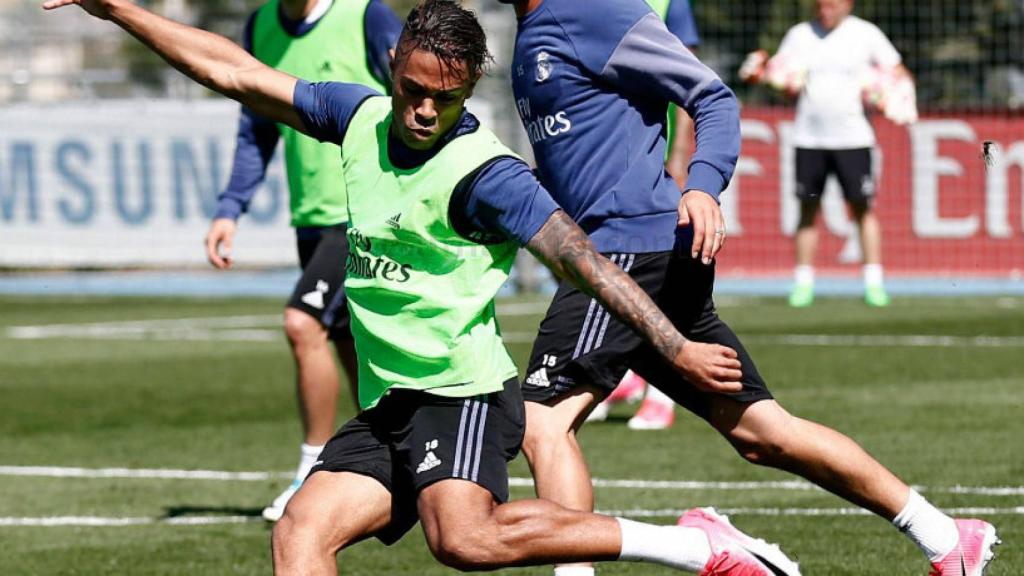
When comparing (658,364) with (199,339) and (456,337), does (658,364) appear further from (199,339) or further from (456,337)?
(199,339)

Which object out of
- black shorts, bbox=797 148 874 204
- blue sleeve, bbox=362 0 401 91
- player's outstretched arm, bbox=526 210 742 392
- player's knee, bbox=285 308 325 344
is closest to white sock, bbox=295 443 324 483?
player's knee, bbox=285 308 325 344

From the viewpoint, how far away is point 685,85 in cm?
595

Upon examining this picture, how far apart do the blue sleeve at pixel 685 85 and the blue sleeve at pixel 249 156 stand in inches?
114

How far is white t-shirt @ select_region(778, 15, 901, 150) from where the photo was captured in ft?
53.3

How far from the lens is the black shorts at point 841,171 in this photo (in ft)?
52.9

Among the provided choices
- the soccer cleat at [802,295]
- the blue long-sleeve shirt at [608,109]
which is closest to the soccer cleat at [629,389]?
the blue long-sleeve shirt at [608,109]

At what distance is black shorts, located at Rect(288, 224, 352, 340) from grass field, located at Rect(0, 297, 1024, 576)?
844 millimetres

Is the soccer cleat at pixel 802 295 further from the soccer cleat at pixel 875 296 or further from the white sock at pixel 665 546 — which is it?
the white sock at pixel 665 546

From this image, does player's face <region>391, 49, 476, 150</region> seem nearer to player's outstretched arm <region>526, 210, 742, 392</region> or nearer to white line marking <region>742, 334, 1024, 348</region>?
player's outstretched arm <region>526, 210, 742, 392</region>

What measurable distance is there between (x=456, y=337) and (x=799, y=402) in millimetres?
6015

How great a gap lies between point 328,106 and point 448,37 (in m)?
0.55

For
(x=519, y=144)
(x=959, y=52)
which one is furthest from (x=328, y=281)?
(x=959, y=52)

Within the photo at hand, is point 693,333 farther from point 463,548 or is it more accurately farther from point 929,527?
point 463,548

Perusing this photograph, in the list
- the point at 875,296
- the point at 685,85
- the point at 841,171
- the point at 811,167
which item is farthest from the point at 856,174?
the point at 685,85
